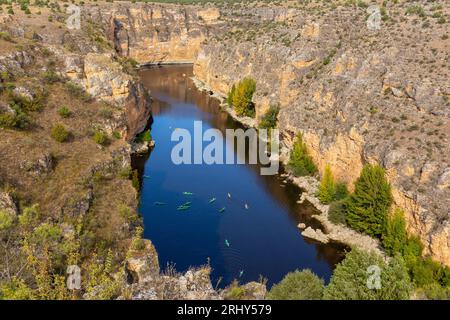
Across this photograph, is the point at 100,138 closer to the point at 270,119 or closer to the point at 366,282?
the point at 270,119

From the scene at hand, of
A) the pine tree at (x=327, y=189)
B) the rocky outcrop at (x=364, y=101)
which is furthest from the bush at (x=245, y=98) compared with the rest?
the pine tree at (x=327, y=189)

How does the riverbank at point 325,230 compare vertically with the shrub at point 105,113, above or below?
below

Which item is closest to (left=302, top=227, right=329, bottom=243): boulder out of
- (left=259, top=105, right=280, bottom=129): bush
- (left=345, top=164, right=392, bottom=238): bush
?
(left=345, top=164, right=392, bottom=238): bush

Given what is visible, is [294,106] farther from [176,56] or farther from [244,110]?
[176,56]

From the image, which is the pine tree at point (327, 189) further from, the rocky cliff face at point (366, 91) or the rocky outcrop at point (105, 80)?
the rocky outcrop at point (105, 80)

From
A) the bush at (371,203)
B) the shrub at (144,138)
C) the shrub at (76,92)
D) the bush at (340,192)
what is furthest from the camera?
the shrub at (144,138)

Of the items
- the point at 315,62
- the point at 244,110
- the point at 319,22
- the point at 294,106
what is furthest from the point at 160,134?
the point at 319,22
